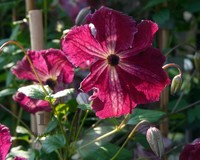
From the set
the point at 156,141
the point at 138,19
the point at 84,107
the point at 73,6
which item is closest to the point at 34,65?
the point at 84,107

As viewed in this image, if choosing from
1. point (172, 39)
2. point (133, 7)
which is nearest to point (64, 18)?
point (133, 7)

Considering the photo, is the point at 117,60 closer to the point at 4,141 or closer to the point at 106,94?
the point at 106,94

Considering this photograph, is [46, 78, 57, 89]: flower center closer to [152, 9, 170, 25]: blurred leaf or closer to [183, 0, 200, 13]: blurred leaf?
[152, 9, 170, 25]: blurred leaf


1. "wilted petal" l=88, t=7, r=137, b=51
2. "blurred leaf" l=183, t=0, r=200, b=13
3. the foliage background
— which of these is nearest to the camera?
"wilted petal" l=88, t=7, r=137, b=51

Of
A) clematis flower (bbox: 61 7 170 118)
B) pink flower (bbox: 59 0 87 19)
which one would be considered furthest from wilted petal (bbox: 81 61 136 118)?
pink flower (bbox: 59 0 87 19)

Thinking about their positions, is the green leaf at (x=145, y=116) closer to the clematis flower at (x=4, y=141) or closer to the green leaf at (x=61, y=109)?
the green leaf at (x=61, y=109)

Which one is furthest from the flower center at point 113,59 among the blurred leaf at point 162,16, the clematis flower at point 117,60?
the blurred leaf at point 162,16
